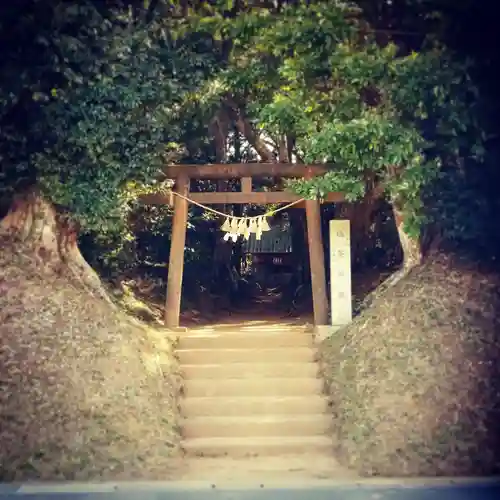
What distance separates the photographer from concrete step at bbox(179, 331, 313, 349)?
8.31 metres

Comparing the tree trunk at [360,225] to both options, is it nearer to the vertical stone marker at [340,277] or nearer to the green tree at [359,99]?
the vertical stone marker at [340,277]

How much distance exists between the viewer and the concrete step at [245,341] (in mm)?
8312

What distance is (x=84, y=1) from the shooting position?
6750mm

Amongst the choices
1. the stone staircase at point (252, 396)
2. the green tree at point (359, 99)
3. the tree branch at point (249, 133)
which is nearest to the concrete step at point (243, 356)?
the stone staircase at point (252, 396)

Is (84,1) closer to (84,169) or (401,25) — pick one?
(84,169)

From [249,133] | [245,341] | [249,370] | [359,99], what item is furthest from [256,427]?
[249,133]

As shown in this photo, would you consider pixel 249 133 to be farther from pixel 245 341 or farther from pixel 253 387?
pixel 253 387

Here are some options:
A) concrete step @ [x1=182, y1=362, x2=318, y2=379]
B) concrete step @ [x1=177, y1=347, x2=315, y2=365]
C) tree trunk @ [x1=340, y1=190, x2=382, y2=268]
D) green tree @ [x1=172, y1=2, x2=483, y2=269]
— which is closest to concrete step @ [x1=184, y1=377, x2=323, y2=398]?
concrete step @ [x1=182, y1=362, x2=318, y2=379]

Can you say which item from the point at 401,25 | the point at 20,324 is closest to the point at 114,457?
the point at 20,324

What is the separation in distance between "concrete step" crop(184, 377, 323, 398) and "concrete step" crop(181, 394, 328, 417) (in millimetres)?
178

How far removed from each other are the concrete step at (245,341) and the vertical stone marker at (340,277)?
50 centimetres

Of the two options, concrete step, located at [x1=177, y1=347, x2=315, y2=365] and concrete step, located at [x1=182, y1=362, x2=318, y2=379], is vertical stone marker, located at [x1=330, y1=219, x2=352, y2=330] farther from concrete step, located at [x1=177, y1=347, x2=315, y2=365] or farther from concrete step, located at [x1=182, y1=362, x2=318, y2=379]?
concrete step, located at [x1=182, y1=362, x2=318, y2=379]

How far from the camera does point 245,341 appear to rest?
8391mm

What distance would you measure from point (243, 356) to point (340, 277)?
5.69 feet
